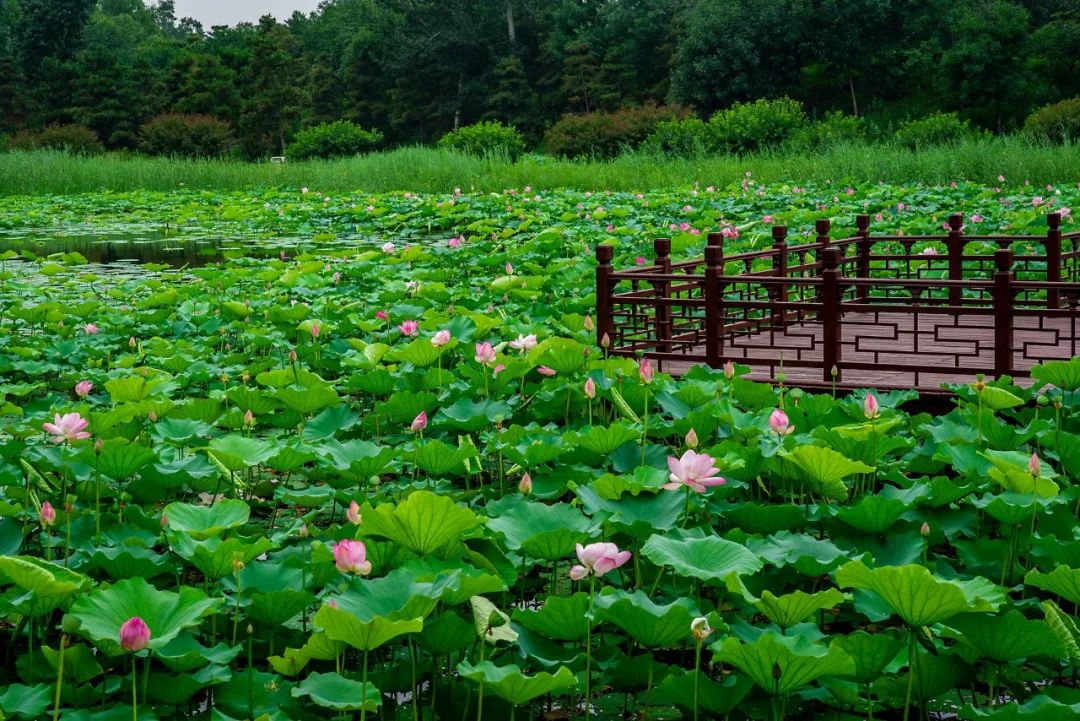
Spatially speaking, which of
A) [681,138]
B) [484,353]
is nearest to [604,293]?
[484,353]

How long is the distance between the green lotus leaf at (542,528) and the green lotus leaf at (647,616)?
281 millimetres

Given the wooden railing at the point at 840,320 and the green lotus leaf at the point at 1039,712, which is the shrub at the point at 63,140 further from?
the green lotus leaf at the point at 1039,712

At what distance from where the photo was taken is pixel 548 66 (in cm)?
3934

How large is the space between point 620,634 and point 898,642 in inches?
25.6

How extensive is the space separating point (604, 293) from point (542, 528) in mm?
2718

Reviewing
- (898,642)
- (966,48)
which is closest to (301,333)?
(898,642)

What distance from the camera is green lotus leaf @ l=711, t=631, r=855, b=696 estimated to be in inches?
76.4

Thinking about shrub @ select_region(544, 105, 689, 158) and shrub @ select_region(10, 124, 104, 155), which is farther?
shrub @ select_region(10, 124, 104, 155)

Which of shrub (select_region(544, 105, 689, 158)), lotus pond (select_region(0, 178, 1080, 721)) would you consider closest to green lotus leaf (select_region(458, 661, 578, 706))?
lotus pond (select_region(0, 178, 1080, 721))

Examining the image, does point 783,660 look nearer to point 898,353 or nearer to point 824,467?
point 824,467

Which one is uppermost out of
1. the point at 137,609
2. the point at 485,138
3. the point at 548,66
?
the point at 548,66

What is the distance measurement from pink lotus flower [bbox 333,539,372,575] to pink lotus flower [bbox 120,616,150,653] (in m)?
0.38

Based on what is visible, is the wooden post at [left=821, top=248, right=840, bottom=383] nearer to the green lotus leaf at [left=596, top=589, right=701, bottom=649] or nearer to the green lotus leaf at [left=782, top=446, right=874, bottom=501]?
the green lotus leaf at [left=782, top=446, right=874, bottom=501]

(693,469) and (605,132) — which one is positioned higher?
(605,132)
